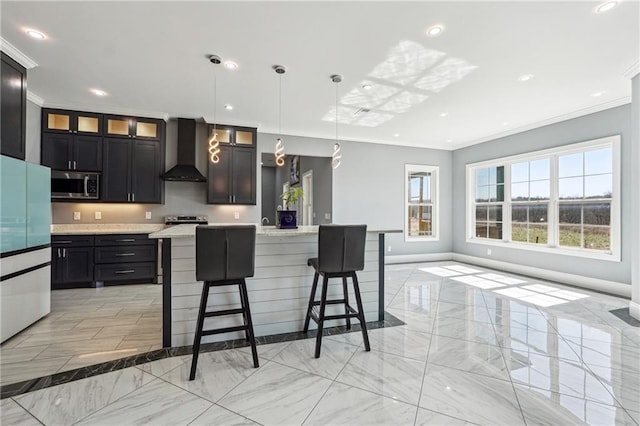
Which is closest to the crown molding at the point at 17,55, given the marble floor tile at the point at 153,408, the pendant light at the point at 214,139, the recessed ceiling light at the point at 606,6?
the pendant light at the point at 214,139

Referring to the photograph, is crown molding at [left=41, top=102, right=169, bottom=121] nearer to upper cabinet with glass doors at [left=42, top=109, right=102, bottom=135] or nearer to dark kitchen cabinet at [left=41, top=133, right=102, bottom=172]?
upper cabinet with glass doors at [left=42, top=109, right=102, bottom=135]

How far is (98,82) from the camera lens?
3.60m

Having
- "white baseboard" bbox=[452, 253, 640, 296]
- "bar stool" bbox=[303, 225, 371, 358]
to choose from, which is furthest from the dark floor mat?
"bar stool" bbox=[303, 225, 371, 358]

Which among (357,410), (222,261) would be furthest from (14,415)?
(357,410)

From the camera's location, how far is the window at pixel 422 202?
22.5 feet

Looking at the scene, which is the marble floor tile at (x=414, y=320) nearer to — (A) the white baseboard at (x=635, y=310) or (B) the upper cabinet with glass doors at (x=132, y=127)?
(A) the white baseboard at (x=635, y=310)

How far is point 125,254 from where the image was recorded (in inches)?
177

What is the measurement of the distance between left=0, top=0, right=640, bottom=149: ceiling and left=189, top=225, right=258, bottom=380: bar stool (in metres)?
1.84

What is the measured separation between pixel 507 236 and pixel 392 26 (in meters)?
5.18

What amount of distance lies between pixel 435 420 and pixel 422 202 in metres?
5.87

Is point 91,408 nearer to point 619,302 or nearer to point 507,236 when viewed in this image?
point 619,302

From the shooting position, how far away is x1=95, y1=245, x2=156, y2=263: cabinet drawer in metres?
4.38

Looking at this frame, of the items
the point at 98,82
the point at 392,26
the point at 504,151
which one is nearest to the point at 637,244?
the point at 504,151

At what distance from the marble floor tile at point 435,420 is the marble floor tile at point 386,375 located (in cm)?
11
